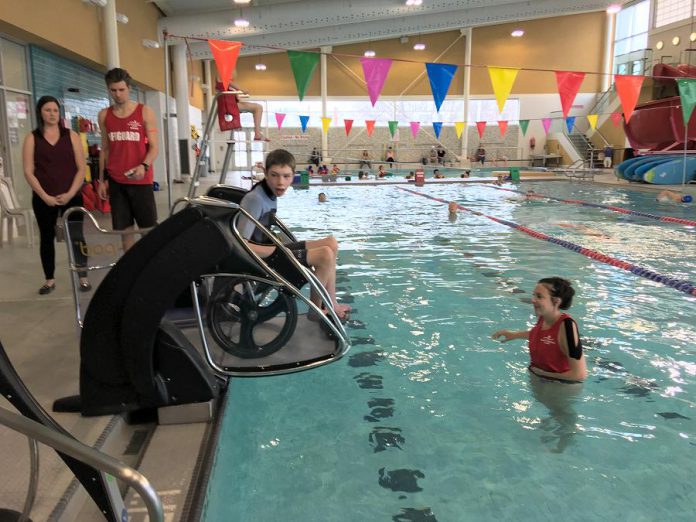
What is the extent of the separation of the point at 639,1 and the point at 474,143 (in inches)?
348

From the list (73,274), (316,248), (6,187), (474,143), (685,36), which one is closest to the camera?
(73,274)

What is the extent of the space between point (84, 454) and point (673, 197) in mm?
12685

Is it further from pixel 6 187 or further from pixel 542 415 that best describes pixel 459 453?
pixel 6 187

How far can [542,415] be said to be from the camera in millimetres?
2654

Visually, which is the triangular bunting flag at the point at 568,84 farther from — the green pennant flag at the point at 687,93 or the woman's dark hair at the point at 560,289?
the woman's dark hair at the point at 560,289

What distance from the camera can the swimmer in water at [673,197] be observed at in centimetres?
1112

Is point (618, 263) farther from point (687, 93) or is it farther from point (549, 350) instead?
point (687, 93)

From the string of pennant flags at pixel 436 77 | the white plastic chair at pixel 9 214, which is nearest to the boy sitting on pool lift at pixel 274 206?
the white plastic chair at pixel 9 214

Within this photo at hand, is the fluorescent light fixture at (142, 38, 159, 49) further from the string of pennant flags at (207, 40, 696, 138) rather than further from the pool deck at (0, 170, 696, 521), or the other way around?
the pool deck at (0, 170, 696, 521)

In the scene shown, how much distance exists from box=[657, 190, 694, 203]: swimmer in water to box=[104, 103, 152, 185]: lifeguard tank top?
430 inches

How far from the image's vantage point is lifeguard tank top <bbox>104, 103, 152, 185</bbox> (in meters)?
3.64

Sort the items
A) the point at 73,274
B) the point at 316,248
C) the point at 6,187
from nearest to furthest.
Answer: the point at 73,274
the point at 316,248
the point at 6,187

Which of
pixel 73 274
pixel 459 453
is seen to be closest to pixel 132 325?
pixel 73 274

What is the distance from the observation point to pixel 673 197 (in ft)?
37.3
